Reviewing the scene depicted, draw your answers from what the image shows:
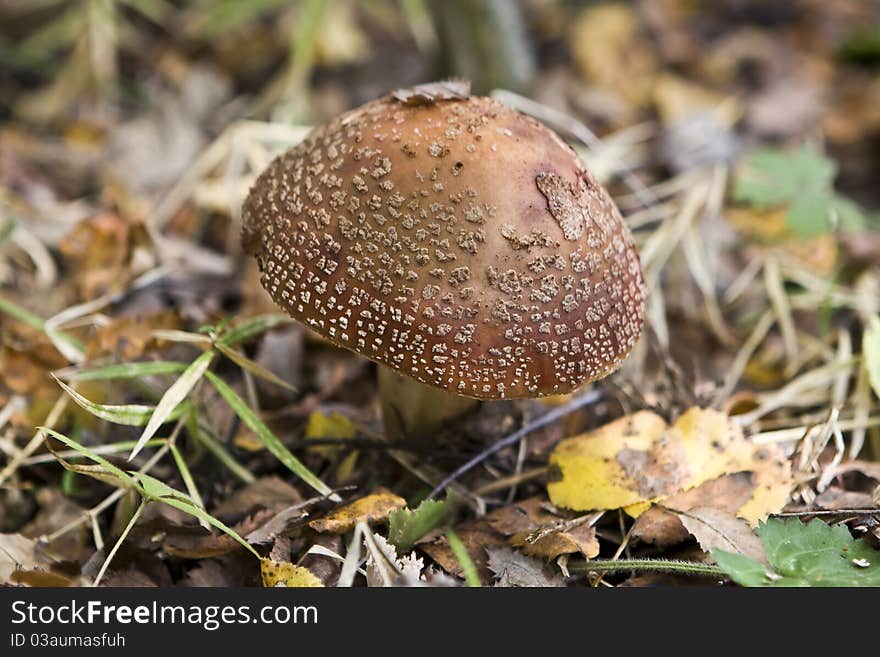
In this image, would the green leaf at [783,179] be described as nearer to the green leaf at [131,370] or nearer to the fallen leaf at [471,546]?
the fallen leaf at [471,546]

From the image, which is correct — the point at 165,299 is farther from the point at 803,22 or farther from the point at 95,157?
the point at 803,22

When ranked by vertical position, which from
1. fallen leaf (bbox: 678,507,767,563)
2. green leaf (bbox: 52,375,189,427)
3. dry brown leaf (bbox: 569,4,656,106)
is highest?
dry brown leaf (bbox: 569,4,656,106)

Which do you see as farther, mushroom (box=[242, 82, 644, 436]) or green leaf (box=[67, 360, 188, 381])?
green leaf (box=[67, 360, 188, 381])

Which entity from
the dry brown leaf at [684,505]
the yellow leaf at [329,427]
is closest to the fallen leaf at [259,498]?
the yellow leaf at [329,427]

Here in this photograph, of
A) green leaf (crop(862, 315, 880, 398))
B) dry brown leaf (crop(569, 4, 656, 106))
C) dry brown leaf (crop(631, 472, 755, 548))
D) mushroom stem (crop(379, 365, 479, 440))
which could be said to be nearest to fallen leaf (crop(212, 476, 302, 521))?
mushroom stem (crop(379, 365, 479, 440))

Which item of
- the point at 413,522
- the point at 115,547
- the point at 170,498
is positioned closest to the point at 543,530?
the point at 413,522

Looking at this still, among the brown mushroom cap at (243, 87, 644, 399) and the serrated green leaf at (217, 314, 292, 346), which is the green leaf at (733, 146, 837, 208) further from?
the serrated green leaf at (217, 314, 292, 346)
